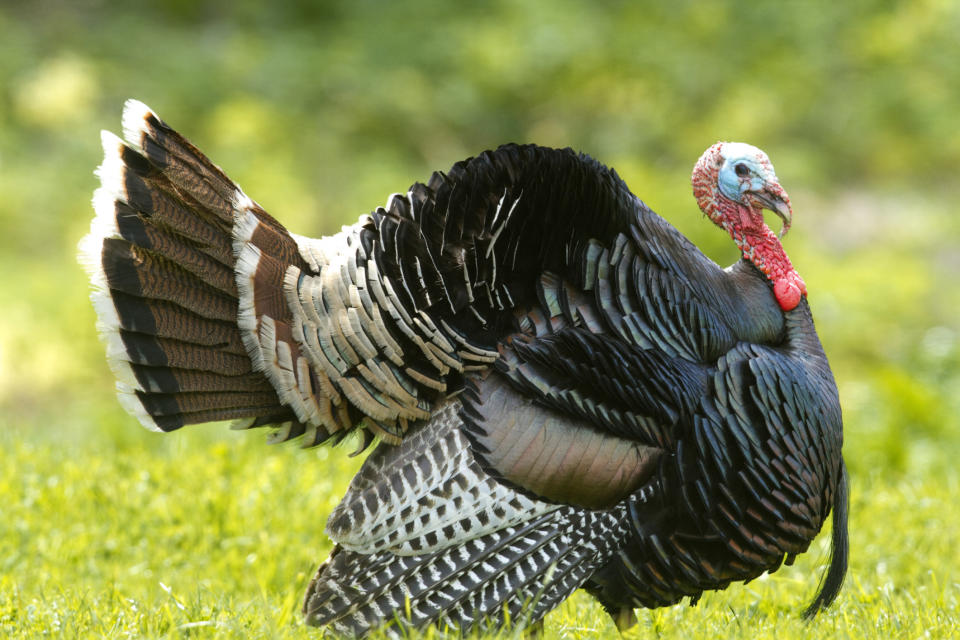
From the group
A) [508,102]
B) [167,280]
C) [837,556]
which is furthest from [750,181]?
[508,102]

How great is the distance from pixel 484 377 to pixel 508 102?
8.06 meters

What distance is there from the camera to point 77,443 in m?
5.97

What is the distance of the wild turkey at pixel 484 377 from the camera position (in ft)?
10.6

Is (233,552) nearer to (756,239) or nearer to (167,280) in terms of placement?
(167,280)

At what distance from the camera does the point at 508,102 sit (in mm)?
11078

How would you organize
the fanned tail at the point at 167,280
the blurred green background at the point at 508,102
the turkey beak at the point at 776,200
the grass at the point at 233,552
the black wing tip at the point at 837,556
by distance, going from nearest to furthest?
the fanned tail at the point at 167,280 → the grass at the point at 233,552 → the black wing tip at the point at 837,556 → the turkey beak at the point at 776,200 → the blurred green background at the point at 508,102

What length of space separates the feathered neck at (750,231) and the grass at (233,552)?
3.58ft

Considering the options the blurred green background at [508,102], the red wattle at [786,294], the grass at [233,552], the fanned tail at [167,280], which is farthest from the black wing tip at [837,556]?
the blurred green background at [508,102]

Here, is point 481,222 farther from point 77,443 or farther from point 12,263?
point 12,263

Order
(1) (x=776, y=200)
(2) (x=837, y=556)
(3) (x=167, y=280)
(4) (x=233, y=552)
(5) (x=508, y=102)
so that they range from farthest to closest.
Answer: (5) (x=508, y=102)
(4) (x=233, y=552)
(1) (x=776, y=200)
(2) (x=837, y=556)
(3) (x=167, y=280)

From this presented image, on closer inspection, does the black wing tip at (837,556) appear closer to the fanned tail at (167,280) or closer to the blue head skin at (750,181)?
the blue head skin at (750,181)

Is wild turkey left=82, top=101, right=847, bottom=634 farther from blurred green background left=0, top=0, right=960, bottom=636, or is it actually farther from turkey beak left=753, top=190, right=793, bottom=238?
blurred green background left=0, top=0, right=960, bottom=636

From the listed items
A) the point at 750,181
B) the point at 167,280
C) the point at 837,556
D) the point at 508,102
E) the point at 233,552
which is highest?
the point at 508,102

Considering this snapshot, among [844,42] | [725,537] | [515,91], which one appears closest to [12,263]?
[515,91]
